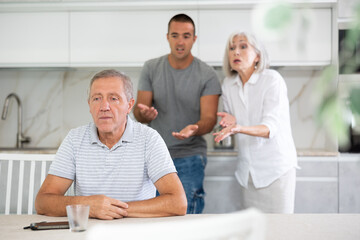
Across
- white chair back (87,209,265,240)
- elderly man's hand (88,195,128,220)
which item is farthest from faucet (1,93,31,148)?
white chair back (87,209,265,240)

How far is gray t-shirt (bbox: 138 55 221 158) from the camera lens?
2.44 m

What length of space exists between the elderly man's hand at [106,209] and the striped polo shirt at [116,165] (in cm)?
23

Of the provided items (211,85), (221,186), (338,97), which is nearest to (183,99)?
(211,85)

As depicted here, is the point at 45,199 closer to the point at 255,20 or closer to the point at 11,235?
the point at 11,235

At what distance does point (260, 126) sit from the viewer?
2039 mm

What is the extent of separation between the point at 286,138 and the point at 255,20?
1.86m

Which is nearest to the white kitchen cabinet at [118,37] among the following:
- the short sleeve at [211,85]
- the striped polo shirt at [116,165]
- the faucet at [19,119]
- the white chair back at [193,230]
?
the faucet at [19,119]

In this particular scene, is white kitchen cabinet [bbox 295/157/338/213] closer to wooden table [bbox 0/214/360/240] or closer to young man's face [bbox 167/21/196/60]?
young man's face [bbox 167/21/196/60]

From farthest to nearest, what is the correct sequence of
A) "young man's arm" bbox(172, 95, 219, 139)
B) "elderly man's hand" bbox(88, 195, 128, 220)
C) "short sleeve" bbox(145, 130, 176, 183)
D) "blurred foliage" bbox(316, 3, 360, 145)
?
"young man's arm" bbox(172, 95, 219, 139), "short sleeve" bbox(145, 130, 176, 183), "elderly man's hand" bbox(88, 195, 128, 220), "blurred foliage" bbox(316, 3, 360, 145)

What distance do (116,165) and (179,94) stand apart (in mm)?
952

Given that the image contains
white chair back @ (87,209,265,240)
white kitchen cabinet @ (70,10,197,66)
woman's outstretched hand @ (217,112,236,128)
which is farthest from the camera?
white kitchen cabinet @ (70,10,197,66)

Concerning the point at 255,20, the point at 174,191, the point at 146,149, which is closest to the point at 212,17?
the point at 146,149

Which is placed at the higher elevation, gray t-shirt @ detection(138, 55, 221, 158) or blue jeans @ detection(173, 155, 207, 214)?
gray t-shirt @ detection(138, 55, 221, 158)

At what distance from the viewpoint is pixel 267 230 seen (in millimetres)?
1211
